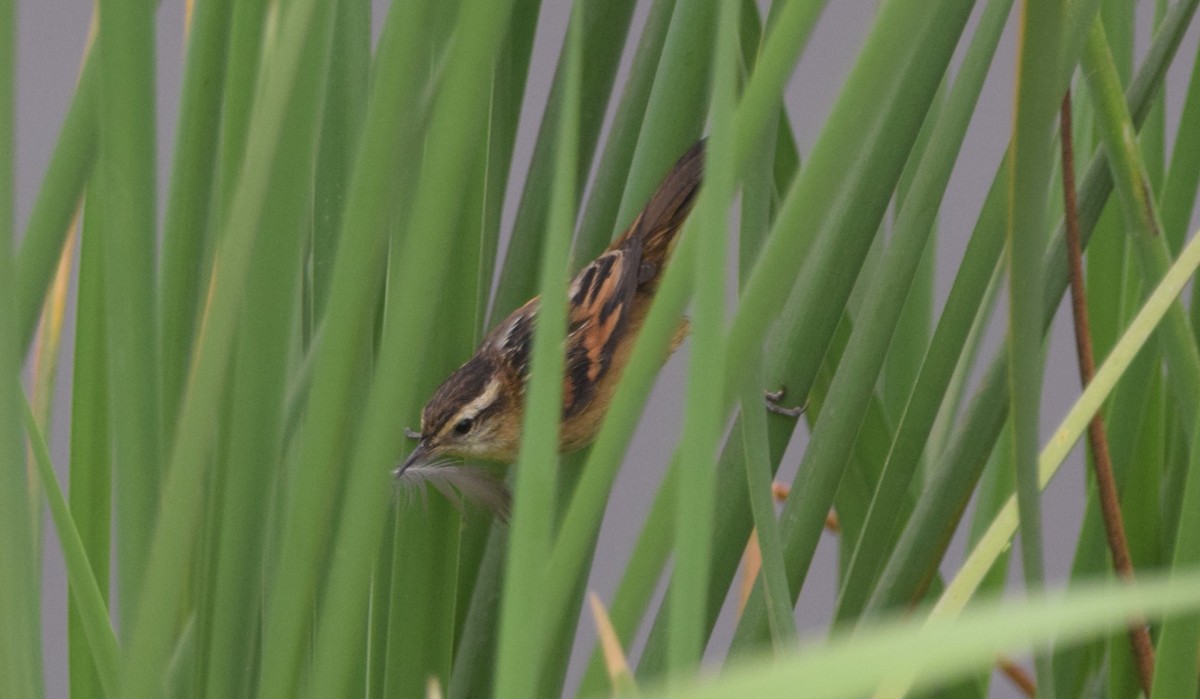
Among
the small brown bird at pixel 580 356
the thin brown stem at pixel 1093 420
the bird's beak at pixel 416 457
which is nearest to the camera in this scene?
the thin brown stem at pixel 1093 420

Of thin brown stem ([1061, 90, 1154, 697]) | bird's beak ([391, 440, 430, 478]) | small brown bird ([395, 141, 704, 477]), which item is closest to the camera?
thin brown stem ([1061, 90, 1154, 697])

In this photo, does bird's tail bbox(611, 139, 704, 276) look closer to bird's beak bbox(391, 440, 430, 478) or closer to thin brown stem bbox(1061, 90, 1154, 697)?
bird's beak bbox(391, 440, 430, 478)

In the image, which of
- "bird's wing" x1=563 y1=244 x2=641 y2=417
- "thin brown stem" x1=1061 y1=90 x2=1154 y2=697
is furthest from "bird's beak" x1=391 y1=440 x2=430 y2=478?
"thin brown stem" x1=1061 y1=90 x2=1154 y2=697

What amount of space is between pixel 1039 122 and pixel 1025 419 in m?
0.10

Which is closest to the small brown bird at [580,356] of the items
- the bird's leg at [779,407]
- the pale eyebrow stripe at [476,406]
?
the pale eyebrow stripe at [476,406]

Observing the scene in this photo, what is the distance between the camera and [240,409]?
A: 1.55 ft

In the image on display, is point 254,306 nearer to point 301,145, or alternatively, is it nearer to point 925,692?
point 301,145

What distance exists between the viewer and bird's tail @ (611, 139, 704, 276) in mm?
994

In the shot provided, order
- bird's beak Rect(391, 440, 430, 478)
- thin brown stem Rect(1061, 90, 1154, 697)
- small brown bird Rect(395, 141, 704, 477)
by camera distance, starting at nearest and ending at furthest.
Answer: thin brown stem Rect(1061, 90, 1154, 697)
bird's beak Rect(391, 440, 430, 478)
small brown bird Rect(395, 141, 704, 477)

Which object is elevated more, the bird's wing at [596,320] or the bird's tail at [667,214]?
the bird's tail at [667,214]

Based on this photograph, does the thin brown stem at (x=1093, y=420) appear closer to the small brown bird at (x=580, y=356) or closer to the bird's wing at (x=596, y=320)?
the small brown bird at (x=580, y=356)

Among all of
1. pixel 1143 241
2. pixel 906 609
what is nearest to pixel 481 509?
pixel 906 609

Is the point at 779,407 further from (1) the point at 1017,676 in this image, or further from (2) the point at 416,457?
(1) the point at 1017,676

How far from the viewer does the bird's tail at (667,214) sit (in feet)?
3.26
